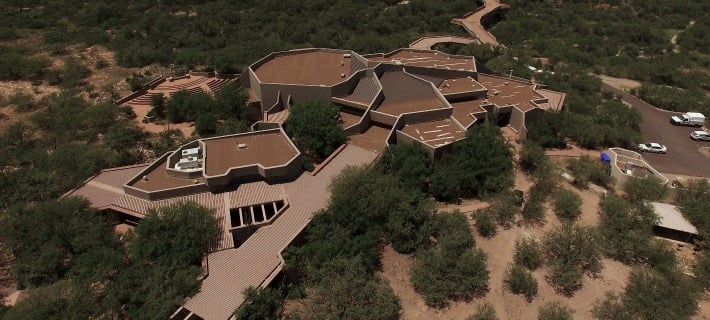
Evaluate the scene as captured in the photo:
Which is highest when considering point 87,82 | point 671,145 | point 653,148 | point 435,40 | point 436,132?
point 87,82

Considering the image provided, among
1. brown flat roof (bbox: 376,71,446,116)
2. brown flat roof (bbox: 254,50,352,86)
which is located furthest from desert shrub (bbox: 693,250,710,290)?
brown flat roof (bbox: 254,50,352,86)

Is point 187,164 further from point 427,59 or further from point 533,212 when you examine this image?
point 427,59

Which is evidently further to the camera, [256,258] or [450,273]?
[256,258]

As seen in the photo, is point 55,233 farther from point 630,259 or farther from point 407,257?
point 630,259

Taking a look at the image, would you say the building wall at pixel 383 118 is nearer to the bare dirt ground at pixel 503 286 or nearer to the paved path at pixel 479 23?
the bare dirt ground at pixel 503 286

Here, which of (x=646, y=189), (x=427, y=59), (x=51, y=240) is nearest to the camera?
(x=51, y=240)

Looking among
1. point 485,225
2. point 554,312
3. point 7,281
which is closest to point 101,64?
point 7,281
